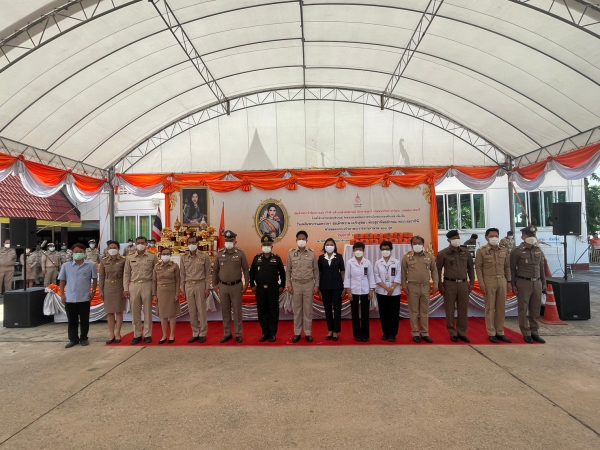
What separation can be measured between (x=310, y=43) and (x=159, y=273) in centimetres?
707

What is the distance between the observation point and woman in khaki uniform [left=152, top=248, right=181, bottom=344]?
5.14m

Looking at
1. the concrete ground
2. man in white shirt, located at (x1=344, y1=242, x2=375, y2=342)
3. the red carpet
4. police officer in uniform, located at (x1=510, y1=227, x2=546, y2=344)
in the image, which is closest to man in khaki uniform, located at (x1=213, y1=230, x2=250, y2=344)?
the red carpet

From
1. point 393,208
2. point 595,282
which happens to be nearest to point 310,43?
point 393,208

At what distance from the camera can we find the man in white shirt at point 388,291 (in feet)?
16.5

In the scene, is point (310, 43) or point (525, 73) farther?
point (310, 43)

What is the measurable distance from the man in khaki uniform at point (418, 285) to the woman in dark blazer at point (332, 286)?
2.93 ft

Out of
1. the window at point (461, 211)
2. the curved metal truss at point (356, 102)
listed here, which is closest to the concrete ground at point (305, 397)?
the curved metal truss at point (356, 102)

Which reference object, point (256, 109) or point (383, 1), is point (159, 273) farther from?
point (256, 109)

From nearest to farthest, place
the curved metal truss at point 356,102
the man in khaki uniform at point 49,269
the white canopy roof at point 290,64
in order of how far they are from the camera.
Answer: the white canopy roof at point 290,64 → the man in khaki uniform at point 49,269 → the curved metal truss at point 356,102

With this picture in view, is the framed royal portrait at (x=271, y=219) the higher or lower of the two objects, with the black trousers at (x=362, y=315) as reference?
higher

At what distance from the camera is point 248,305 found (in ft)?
21.1

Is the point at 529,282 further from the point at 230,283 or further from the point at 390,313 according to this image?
the point at 230,283

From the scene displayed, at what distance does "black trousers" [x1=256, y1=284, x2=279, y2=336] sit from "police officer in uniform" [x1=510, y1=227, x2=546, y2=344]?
3.33m

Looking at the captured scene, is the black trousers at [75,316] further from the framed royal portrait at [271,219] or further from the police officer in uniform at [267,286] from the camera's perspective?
the framed royal portrait at [271,219]
